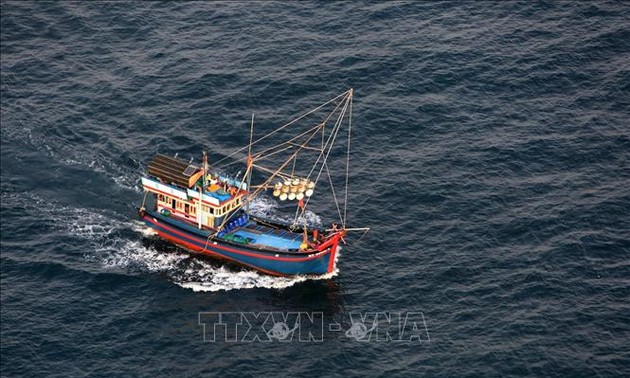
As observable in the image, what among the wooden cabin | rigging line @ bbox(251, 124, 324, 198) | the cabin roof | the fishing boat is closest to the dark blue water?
the fishing boat

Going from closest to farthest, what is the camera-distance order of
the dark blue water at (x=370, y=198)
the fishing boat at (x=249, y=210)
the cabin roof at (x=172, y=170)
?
the dark blue water at (x=370, y=198)
the fishing boat at (x=249, y=210)
the cabin roof at (x=172, y=170)

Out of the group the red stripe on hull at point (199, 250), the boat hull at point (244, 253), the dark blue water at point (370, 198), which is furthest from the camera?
the red stripe on hull at point (199, 250)

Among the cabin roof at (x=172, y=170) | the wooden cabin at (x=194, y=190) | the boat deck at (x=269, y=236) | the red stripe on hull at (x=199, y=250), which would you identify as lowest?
the red stripe on hull at (x=199, y=250)

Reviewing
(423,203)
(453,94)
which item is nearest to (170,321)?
(423,203)

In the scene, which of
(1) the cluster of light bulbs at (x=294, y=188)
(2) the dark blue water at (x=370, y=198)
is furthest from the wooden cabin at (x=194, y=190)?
(2) the dark blue water at (x=370, y=198)

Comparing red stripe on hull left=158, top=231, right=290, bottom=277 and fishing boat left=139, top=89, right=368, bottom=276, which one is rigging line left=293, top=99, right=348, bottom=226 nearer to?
fishing boat left=139, top=89, right=368, bottom=276

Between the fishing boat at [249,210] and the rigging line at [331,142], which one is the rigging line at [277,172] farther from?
the rigging line at [331,142]

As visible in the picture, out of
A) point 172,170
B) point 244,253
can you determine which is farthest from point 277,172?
point 172,170
